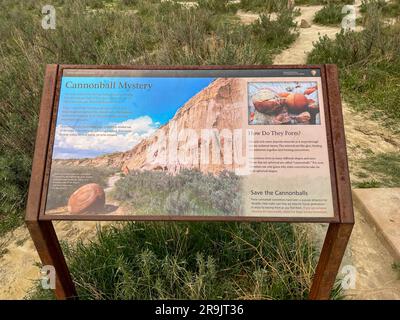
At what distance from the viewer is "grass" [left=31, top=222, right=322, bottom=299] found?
7.68ft

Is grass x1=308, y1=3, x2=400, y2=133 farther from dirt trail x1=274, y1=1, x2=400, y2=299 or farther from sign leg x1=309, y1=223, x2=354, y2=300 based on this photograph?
sign leg x1=309, y1=223, x2=354, y2=300

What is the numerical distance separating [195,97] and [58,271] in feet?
4.00

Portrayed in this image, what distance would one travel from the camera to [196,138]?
6.37 ft

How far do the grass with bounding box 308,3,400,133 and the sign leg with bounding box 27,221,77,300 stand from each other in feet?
13.5

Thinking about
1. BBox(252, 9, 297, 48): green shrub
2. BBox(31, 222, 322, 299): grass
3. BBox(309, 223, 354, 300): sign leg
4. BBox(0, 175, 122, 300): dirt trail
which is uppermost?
BBox(309, 223, 354, 300): sign leg

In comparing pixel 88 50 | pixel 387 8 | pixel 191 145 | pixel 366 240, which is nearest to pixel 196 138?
pixel 191 145

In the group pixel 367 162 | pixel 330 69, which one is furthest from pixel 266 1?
pixel 330 69

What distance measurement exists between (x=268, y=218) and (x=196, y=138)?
517 mm

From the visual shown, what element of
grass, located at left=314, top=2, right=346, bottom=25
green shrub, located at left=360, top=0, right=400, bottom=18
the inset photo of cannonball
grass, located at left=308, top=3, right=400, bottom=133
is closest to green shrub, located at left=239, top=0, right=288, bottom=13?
grass, located at left=314, top=2, right=346, bottom=25

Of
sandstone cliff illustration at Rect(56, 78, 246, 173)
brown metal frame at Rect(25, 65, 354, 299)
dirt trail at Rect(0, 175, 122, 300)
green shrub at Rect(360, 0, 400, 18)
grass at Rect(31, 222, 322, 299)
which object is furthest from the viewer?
green shrub at Rect(360, 0, 400, 18)

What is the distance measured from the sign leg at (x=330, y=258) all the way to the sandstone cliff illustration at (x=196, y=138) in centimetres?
58

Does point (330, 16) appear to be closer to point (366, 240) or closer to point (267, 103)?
point (366, 240)
